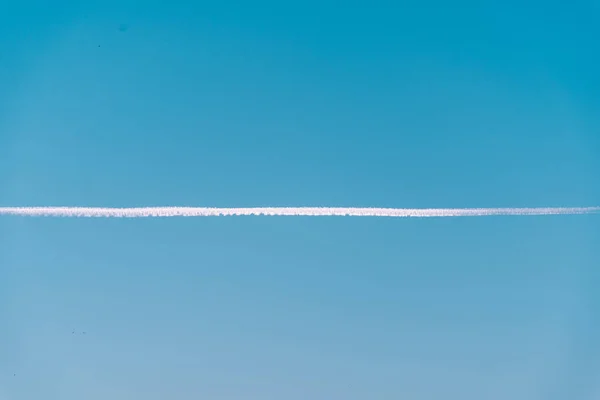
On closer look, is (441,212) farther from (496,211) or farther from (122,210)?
(122,210)

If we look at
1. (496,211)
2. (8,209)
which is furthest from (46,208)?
(496,211)

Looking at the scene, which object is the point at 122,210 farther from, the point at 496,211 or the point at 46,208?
the point at 496,211

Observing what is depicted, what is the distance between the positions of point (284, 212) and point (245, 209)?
41cm

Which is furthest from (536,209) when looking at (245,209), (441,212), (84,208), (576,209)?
(84,208)

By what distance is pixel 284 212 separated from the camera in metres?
5.61

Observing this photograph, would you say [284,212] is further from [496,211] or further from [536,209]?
[536,209]

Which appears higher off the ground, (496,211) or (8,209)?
(496,211)

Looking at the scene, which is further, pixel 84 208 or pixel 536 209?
pixel 536 209

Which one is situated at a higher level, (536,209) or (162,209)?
(536,209)

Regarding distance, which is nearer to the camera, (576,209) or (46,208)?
(46,208)

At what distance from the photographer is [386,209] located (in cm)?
573

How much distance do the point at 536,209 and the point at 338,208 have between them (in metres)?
2.21

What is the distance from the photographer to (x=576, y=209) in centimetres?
586

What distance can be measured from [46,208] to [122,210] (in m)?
0.76
